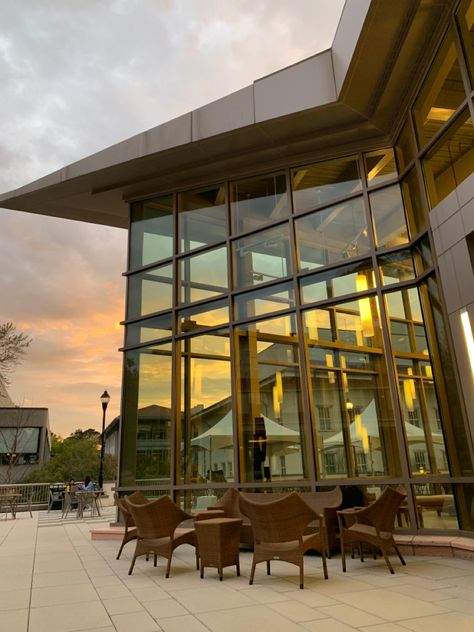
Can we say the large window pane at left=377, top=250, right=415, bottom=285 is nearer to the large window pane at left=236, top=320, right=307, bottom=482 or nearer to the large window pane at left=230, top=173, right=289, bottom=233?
the large window pane at left=236, top=320, right=307, bottom=482

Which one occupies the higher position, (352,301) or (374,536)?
(352,301)

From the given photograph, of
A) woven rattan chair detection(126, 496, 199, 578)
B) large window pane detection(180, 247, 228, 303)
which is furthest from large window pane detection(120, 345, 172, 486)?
woven rattan chair detection(126, 496, 199, 578)

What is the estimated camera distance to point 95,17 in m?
11.4

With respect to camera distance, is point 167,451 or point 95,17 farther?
point 95,17

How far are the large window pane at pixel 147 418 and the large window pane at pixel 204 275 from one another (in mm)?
1202

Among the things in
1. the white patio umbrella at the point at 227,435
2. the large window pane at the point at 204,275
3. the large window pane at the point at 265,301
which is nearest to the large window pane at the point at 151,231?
the large window pane at the point at 204,275

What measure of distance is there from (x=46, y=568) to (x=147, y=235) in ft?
21.4

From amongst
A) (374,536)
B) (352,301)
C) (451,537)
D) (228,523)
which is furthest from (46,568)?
(352,301)

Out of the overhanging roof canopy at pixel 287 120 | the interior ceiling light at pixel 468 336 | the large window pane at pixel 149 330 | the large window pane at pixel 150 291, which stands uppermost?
the overhanging roof canopy at pixel 287 120

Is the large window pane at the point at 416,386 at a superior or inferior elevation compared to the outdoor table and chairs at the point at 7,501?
superior

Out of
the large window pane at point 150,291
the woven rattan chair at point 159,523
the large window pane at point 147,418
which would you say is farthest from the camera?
the large window pane at point 150,291

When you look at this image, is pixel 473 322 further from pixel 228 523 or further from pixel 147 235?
pixel 147 235

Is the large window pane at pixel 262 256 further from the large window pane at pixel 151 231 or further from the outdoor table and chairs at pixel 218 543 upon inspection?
the outdoor table and chairs at pixel 218 543

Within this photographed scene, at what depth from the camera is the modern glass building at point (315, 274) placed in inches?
233
